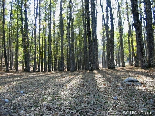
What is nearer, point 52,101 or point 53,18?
point 52,101

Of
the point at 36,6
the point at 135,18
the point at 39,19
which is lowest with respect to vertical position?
the point at 135,18

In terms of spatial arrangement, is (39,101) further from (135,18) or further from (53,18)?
(53,18)

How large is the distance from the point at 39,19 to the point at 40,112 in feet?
85.2

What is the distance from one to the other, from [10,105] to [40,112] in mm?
1468

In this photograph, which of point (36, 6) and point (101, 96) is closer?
point (101, 96)

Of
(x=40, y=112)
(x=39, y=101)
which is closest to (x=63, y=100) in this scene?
(x=39, y=101)

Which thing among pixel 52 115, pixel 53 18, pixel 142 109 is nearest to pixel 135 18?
pixel 142 109

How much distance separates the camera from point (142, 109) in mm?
4945

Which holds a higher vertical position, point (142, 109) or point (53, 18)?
point (53, 18)

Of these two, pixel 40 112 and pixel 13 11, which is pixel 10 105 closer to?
pixel 40 112

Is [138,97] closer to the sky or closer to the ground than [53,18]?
closer to the ground

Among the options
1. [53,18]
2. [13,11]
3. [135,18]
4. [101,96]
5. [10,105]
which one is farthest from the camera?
[53,18]

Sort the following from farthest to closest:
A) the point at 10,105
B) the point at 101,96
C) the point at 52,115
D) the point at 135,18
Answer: the point at 135,18 → the point at 101,96 → the point at 10,105 → the point at 52,115

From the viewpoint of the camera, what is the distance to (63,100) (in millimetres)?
6215
